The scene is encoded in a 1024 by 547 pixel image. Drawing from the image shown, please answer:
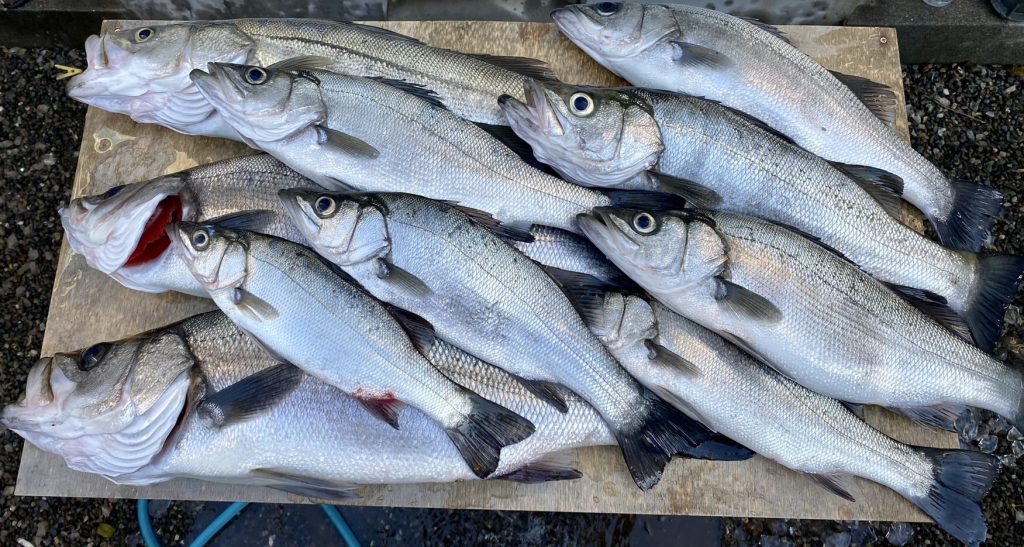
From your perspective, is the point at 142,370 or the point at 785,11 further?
the point at 785,11

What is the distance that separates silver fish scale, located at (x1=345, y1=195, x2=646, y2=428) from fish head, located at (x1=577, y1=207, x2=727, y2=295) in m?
0.29

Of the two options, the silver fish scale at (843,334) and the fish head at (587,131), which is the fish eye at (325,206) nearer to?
the fish head at (587,131)

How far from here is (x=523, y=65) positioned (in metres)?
2.96

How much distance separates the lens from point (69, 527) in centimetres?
328

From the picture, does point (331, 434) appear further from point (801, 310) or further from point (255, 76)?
point (801, 310)

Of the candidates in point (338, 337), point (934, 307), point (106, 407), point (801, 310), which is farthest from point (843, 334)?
point (106, 407)

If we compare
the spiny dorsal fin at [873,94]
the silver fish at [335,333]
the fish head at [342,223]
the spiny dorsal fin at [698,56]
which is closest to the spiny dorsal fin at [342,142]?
the fish head at [342,223]

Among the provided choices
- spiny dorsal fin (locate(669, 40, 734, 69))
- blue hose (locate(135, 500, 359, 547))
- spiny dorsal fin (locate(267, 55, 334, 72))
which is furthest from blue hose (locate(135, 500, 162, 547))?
spiny dorsal fin (locate(669, 40, 734, 69))

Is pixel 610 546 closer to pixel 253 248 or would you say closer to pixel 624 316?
pixel 624 316

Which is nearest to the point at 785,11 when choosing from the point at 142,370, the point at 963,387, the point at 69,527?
the point at 963,387

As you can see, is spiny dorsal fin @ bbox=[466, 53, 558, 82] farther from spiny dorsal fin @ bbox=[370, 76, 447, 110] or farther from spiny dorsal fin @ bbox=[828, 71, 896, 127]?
spiny dorsal fin @ bbox=[828, 71, 896, 127]

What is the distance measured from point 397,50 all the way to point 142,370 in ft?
5.60

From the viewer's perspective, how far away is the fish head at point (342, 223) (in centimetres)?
227

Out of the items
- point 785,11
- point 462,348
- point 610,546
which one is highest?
point 785,11
